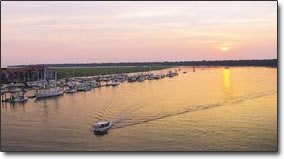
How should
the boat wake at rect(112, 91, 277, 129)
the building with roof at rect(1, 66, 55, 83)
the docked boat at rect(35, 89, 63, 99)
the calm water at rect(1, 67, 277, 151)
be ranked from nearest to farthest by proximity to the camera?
the calm water at rect(1, 67, 277, 151)
the boat wake at rect(112, 91, 277, 129)
the docked boat at rect(35, 89, 63, 99)
the building with roof at rect(1, 66, 55, 83)

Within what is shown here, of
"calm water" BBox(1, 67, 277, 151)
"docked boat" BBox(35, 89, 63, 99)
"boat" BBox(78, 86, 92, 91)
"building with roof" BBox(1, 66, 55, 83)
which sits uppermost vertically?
"building with roof" BBox(1, 66, 55, 83)

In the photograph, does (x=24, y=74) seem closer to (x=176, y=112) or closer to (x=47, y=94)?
(x=47, y=94)

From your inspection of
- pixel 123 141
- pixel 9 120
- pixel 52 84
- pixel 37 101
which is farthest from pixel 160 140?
pixel 52 84

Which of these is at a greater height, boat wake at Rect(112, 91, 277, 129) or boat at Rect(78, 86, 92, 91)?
boat at Rect(78, 86, 92, 91)

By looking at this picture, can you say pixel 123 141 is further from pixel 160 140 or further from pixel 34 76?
pixel 34 76

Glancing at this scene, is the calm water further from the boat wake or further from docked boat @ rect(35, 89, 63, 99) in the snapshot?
docked boat @ rect(35, 89, 63, 99)

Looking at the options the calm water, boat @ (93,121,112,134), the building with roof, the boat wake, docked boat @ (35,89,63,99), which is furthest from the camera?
the building with roof

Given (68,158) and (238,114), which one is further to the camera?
(238,114)

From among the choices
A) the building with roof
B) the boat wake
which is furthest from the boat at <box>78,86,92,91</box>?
the boat wake

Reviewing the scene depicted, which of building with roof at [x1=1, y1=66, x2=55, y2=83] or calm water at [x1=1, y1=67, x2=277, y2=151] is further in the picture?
building with roof at [x1=1, y1=66, x2=55, y2=83]

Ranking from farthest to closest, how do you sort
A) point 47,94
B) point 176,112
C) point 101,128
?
point 47,94 → point 176,112 → point 101,128

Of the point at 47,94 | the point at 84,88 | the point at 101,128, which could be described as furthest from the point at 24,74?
the point at 101,128
